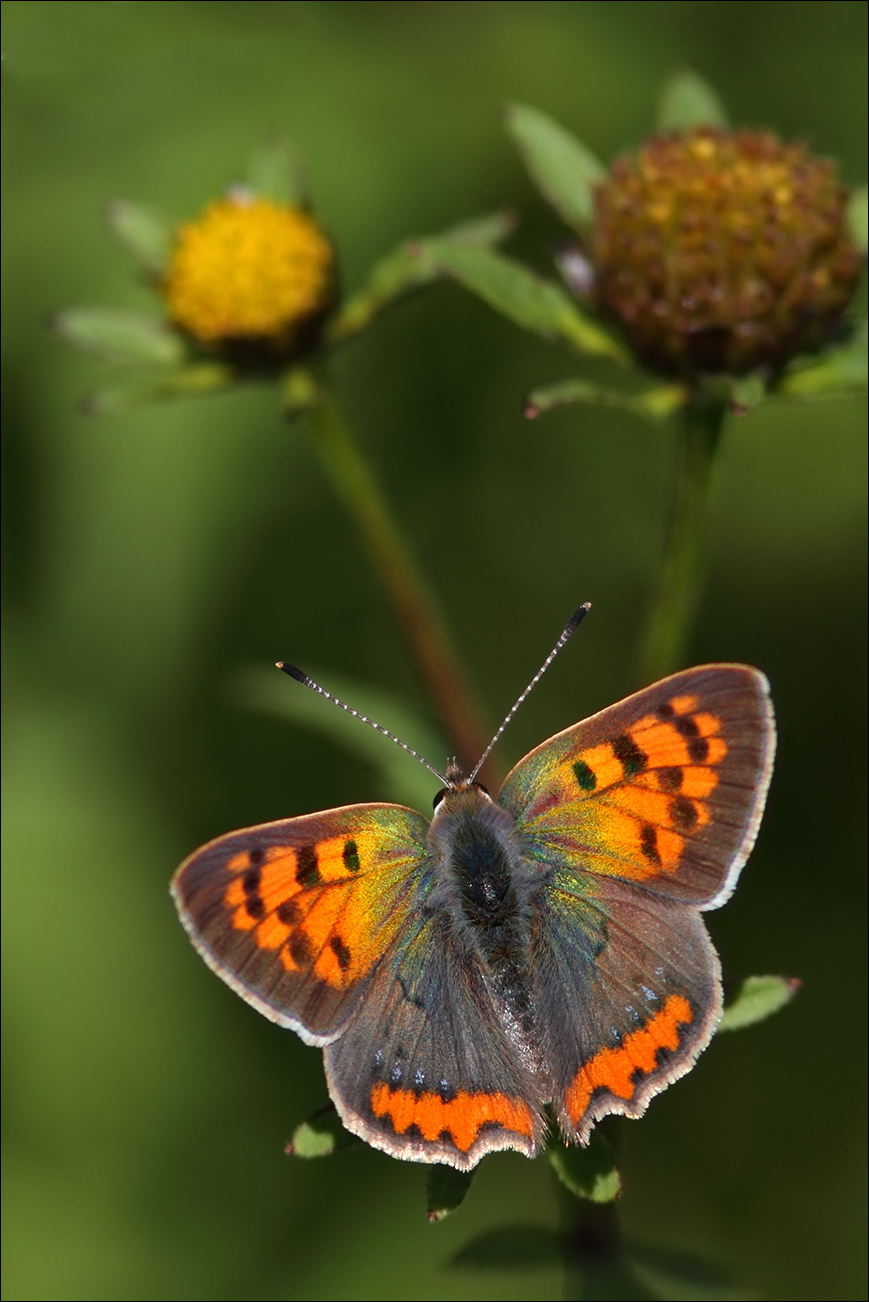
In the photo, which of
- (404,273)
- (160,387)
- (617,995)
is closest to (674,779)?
(617,995)

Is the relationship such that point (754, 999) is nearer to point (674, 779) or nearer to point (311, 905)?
point (674, 779)

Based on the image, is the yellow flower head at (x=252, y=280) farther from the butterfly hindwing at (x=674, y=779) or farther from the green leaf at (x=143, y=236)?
the butterfly hindwing at (x=674, y=779)

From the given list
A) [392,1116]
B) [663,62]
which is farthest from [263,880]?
[663,62]

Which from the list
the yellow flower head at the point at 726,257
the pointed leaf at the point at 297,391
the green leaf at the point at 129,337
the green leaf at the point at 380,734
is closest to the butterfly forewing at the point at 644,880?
the green leaf at the point at 380,734

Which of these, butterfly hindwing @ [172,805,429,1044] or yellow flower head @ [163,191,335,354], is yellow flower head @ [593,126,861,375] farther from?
butterfly hindwing @ [172,805,429,1044]

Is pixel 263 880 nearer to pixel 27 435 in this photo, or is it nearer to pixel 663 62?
pixel 27 435

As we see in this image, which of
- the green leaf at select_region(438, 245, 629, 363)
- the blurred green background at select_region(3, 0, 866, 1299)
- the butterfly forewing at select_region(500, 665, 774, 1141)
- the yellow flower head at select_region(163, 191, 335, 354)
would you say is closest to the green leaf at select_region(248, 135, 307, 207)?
the yellow flower head at select_region(163, 191, 335, 354)
